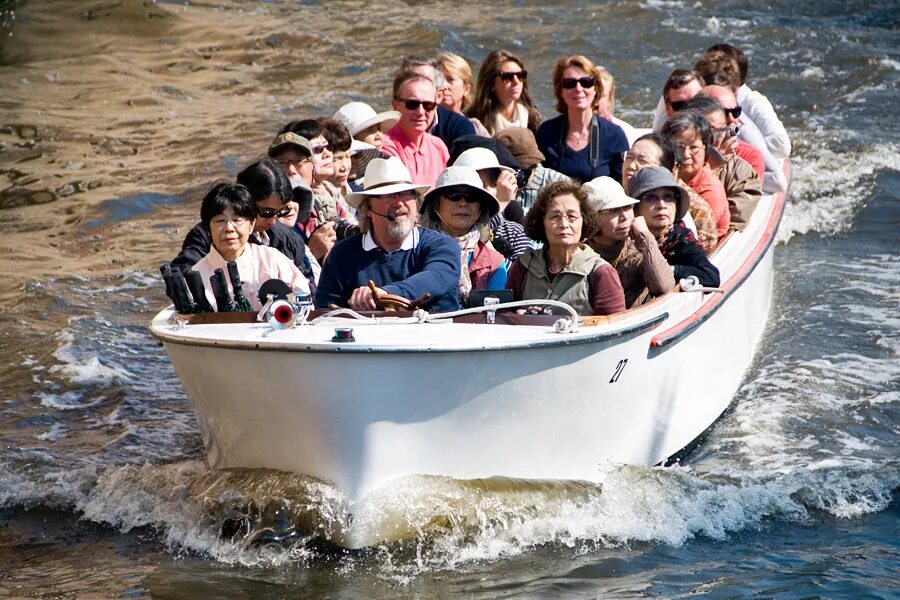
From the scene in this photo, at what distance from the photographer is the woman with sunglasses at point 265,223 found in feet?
17.1

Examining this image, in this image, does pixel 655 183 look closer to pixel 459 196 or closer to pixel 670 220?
pixel 670 220

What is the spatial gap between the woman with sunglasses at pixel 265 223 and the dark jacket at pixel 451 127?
76.1 inches

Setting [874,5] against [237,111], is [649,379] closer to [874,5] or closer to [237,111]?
[237,111]

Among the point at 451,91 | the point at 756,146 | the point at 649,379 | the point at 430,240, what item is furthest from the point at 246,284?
the point at 756,146

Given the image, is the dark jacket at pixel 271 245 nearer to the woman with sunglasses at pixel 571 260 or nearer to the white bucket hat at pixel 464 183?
the white bucket hat at pixel 464 183

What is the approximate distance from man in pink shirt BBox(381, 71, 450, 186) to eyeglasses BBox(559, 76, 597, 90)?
723 mm

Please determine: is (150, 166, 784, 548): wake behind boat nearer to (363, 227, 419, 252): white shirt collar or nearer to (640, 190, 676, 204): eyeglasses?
(363, 227, 419, 252): white shirt collar

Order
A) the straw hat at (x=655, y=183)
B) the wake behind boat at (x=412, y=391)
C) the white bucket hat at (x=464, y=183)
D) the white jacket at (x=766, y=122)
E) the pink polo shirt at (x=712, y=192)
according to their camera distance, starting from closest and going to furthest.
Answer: the wake behind boat at (x=412, y=391) → the white bucket hat at (x=464, y=183) → the straw hat at (x=655, y=183) → the pink polo shirt at (x=712, y=192) → the white jacket at (x=766, y=122)

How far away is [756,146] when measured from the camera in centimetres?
802

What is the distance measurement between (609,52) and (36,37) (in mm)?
7851

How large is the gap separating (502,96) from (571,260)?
9.08 feet

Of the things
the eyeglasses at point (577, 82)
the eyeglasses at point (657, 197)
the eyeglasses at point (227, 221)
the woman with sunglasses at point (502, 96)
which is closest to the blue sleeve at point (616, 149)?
the eyeglasses at point (577, 82)

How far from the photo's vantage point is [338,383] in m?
4.42

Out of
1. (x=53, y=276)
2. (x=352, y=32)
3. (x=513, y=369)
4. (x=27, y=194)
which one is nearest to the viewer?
(x=513, y=369)
